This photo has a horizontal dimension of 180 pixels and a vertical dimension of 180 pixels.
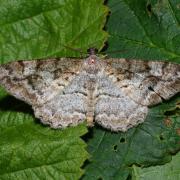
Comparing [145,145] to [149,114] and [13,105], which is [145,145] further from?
[13,105]

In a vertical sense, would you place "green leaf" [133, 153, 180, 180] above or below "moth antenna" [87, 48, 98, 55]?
below

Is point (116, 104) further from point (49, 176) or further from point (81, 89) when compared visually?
point (49, 176)

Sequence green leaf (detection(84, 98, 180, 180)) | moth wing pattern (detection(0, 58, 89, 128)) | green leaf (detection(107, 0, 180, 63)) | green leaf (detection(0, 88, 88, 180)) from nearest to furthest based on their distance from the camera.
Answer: green leaf (detection(0, 88, 88, 180)) < moth wing pattern (detection(0, 58, 89, 128)) < green leaf (detection(84, 98, 180, 180)) < green leaf (detection(107, 0, 180, 63))

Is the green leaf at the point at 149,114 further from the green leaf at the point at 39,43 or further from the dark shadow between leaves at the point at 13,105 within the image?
the dark shadow between leaves at the point at 13,105

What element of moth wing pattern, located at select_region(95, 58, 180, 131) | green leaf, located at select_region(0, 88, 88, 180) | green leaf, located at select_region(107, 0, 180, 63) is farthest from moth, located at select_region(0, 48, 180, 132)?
green leaf, located at select_region(0, 88, 88, 180)

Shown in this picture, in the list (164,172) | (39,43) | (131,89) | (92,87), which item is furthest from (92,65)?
(164,172)

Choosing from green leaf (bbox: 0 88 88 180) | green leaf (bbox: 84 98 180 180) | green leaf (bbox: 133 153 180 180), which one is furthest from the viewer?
green leaf (bbox: 133 153 180 180)

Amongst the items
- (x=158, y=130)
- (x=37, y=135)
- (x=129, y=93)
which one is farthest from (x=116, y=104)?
Result: (x=37, y=135)

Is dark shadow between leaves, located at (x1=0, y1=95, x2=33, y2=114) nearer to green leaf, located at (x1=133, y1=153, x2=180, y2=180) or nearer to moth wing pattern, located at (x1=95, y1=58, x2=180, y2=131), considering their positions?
moth wing pattern, located at (x1=95, y1=58, x2=180, y2=131)

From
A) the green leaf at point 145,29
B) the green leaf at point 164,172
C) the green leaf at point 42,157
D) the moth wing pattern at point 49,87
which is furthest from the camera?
the green leaf at point 164,172

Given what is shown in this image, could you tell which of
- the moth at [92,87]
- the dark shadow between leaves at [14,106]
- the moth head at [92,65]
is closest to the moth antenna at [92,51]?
the moth at [92,87]
